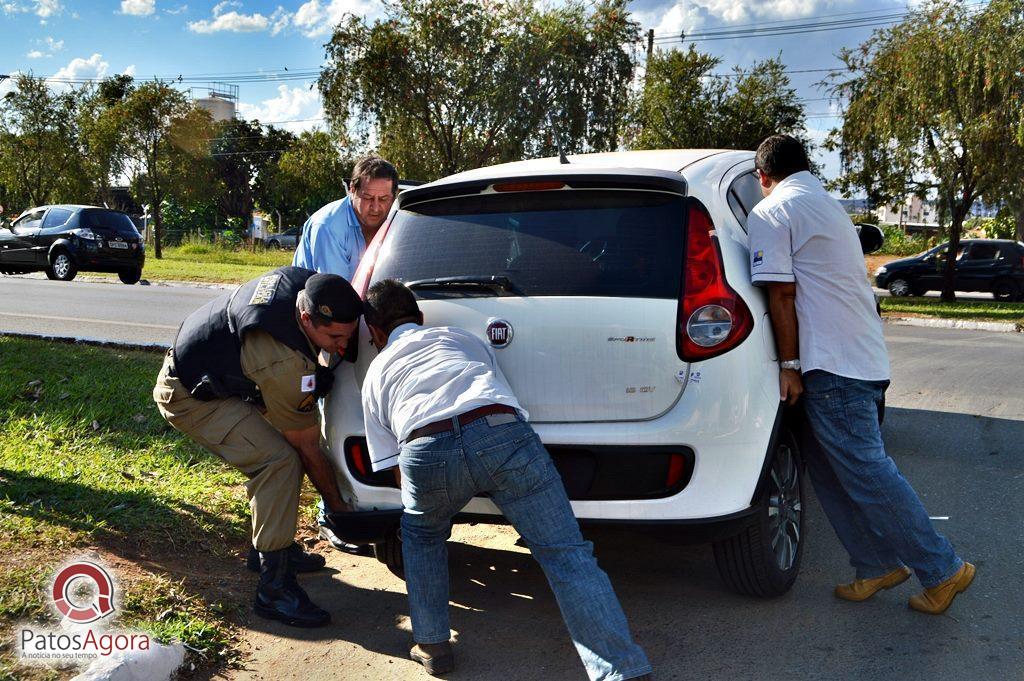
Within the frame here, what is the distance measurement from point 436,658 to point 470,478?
0.72m

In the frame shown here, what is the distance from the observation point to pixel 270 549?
12.3ft

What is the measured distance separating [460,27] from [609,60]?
383 cm

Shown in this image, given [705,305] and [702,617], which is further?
[702,617]

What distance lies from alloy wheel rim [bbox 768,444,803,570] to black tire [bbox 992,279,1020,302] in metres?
22.2

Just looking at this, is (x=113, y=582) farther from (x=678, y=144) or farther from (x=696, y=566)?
(x=678, y=144)

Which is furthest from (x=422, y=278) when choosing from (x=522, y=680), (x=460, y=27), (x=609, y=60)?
(x=609, y=60)

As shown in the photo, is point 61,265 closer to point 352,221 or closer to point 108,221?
point 108,221

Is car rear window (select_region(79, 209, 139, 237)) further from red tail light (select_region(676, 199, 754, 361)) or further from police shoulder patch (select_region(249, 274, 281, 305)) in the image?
red tail light (select_region(676, 199, 754, 361))

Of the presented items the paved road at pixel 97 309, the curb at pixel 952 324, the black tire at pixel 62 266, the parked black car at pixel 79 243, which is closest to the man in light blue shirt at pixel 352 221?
the paved road at pixel 97 309

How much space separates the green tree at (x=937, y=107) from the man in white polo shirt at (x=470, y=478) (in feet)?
56.6

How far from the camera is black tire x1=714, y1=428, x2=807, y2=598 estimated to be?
11.8 feet

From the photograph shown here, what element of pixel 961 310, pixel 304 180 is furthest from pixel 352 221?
pixel 304 180

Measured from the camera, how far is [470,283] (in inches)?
142

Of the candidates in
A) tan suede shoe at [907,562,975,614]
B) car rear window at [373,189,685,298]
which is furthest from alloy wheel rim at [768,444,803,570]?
car rear window at [373,189,685,298]
